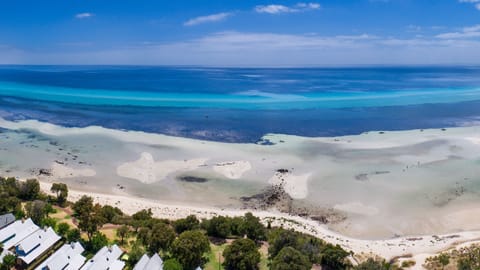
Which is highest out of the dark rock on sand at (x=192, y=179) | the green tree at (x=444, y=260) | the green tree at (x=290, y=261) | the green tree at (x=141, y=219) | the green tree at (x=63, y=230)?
the green tree at (x=290, y=261)

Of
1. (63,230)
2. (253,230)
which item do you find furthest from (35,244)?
(253,230)

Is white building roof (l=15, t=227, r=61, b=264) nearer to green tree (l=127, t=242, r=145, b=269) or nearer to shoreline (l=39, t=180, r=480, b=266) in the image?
green tree (l=127, t=242, r=145, b=269)

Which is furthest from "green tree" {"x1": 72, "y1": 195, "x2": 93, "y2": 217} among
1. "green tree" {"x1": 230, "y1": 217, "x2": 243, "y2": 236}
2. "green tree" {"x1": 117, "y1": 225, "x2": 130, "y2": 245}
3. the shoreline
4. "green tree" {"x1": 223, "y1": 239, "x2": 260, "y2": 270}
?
"green tree" {"x1": 223, "y1": 239, "x2": 260, "y2": 270}

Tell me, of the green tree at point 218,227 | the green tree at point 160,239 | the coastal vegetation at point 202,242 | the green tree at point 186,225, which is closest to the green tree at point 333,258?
the coastal vegetation at point 202,242

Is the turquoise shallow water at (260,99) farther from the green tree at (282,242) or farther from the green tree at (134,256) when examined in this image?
the green tree at (134,256)

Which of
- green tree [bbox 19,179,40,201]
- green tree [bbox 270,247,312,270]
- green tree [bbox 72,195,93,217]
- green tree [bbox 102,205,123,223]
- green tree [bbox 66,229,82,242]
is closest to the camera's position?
green tree [bbox 270,247,312,270]

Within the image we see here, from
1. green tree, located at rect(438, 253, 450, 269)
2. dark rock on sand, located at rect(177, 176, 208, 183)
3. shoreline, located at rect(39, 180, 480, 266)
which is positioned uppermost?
dark rock on sand, located at rect(177, 176, 208, 183)
